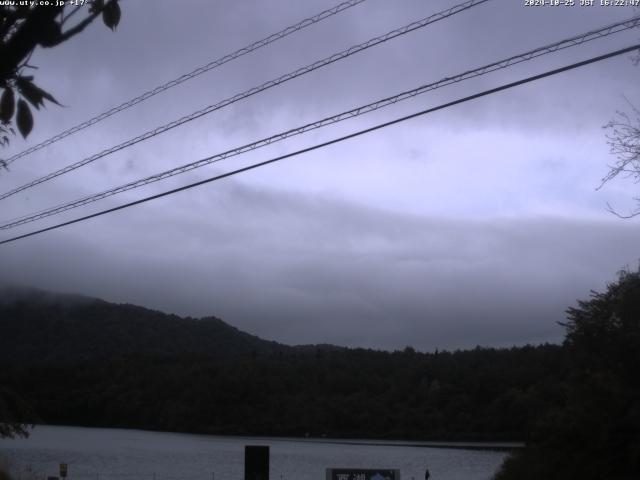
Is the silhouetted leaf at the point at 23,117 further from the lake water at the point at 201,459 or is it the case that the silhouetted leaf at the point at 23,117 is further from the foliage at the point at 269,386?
the foliage at the point at 269,386

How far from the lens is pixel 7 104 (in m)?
4.20

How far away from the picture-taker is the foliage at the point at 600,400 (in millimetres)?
25141

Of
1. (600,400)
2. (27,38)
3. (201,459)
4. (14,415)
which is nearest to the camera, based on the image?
(27,38)

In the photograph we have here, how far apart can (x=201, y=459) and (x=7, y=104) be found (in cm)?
6971

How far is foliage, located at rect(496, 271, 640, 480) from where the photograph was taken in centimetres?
2514

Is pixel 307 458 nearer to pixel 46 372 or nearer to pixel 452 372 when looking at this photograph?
pixel 46 372

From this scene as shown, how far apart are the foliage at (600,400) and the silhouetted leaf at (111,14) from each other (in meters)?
22.6

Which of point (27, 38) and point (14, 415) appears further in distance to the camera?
point (14, 415)

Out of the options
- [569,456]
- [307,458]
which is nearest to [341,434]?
[307,458]

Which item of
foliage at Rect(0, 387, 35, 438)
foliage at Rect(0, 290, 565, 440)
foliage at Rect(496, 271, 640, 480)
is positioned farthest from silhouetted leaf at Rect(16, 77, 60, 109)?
foliage at Rect(0, 290, 565, 440)

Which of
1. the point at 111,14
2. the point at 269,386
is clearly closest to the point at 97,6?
the point at 111,14

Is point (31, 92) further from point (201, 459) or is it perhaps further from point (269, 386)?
point (269, 386)

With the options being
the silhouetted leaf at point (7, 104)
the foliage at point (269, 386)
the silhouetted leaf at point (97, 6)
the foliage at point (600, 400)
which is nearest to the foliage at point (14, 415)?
the foliage at point (600, 400)

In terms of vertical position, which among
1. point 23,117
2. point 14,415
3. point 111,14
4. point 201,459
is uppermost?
point 111,14
